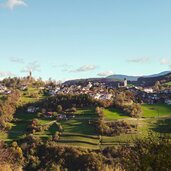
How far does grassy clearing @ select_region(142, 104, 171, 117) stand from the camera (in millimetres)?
128400

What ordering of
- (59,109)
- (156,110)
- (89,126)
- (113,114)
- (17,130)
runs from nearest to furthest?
(89,126)
(17,130)
(113,114)
(156,110)
(59,109)

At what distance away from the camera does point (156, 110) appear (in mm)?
133875

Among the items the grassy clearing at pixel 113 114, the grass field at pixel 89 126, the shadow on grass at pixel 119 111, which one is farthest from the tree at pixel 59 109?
the shadow on grass at pixel 119 111

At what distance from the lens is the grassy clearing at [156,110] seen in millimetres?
128400

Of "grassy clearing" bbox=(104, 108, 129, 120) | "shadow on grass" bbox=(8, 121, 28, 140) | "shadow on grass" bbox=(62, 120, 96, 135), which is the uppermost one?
"grassy clearing" bbox=(104, 108, 129, 120)

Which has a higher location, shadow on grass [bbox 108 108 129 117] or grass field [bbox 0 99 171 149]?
shadow on grass [bbox 108 108 129 117]

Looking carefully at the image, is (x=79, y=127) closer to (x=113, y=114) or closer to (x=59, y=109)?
(x=113, y=114)

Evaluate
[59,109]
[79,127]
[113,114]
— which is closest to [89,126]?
[79,127]

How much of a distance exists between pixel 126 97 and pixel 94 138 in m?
51.2

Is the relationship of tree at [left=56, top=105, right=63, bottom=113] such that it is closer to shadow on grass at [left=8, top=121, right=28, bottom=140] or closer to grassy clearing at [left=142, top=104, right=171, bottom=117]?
shadow on grass at [left=8, top=121, right=28, bottom=140]

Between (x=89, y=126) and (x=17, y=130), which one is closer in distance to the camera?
(x=89, y=126)

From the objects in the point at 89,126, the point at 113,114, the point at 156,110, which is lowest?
the point at 89,126

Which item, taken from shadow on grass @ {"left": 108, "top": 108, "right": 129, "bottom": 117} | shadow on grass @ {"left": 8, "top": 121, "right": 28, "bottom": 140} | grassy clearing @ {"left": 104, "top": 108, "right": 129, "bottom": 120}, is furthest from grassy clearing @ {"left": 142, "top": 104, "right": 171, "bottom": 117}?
shadow on grass @ {"left": 8, "top": 121, "right": 28, "bottom": 140}

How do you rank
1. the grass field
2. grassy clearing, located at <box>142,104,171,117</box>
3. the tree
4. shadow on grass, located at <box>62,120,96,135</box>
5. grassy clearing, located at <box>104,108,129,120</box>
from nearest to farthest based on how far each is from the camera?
the grass field < shadow on grass, located at <box>62,120,96,135</box> < grassy clearing, located at <box>104,108,129,120</box> < grassy clearing, located at <box>142,104,171,117</box> < the tree
